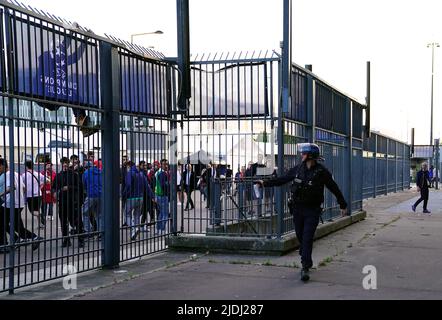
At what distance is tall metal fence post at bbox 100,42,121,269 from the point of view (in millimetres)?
8391

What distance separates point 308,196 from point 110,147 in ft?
9.49

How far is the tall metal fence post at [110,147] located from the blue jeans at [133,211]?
53 cm

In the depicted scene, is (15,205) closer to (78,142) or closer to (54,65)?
(78,142)

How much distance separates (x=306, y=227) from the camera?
25.5 ft

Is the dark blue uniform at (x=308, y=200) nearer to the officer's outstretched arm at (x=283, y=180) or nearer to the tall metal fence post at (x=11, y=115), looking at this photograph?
the officer's outstretched arm at (x=283, y=180)

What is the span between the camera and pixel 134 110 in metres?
9.12

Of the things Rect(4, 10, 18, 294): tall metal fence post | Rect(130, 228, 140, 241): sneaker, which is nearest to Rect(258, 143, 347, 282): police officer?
Rect(130, 228, 140, 241): sneaker

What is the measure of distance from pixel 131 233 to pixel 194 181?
88.0 inches

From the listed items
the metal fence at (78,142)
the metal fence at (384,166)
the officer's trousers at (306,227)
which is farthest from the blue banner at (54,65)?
the metal fence at (384,166)

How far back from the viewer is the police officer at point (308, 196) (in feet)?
25.3

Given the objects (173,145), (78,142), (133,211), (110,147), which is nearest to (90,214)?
(133,211)

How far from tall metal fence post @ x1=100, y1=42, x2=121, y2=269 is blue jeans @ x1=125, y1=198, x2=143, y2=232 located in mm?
534

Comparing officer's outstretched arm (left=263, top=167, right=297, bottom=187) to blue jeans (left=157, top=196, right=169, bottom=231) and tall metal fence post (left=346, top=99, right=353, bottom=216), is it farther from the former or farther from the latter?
tall metal fence post (left=346, top=99, right=353, bottom=216)

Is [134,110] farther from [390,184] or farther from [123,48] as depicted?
[390,184]
